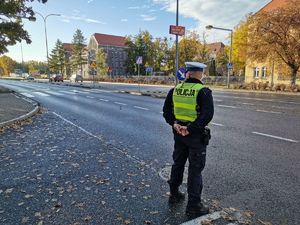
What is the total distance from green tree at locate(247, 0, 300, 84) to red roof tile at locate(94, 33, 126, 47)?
254 ft

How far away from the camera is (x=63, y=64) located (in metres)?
95.7

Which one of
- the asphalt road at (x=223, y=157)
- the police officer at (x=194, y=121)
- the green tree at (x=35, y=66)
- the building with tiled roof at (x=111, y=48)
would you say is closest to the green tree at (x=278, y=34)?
the asphalt road at (x=223, y=157)

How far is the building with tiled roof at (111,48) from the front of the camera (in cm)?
10188

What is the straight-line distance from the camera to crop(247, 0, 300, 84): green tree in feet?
94.3

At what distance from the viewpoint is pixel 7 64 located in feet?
417

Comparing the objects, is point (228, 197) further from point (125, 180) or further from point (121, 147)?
point (121, 147)

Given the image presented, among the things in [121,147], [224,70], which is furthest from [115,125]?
[224,70]

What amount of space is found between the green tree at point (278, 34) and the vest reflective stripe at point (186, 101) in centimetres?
2995

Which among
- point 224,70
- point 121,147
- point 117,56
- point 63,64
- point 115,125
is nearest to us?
point 121,147

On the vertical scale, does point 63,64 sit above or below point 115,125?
above

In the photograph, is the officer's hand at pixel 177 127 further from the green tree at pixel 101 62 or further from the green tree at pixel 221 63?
the green tree at pixel 101 62

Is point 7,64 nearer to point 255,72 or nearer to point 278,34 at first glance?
point 255,72

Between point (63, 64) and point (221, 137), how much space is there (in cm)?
9489

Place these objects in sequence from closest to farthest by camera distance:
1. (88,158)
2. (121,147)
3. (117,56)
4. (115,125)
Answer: (88,158)
(121,147)
(115,125)
(117,56)
